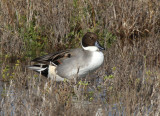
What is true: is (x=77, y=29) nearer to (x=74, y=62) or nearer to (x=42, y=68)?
(x=42, y=68)

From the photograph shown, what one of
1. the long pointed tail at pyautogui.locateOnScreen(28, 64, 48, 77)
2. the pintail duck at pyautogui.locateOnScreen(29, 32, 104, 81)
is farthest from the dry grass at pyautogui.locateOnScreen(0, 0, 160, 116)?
the pintail duck at pyautogui.locateOnScreen(29, 32, 104, 81)

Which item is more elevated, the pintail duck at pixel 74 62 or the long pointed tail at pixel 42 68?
the pintail duck at pixel 74 62

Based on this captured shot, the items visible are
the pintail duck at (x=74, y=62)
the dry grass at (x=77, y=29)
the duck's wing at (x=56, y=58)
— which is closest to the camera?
the pintail duck at (x=74, y=62)

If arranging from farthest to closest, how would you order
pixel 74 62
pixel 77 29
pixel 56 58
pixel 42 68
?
pixel 77 29 < pixel 42 68 < pixel 56 58 < pixel 74 62

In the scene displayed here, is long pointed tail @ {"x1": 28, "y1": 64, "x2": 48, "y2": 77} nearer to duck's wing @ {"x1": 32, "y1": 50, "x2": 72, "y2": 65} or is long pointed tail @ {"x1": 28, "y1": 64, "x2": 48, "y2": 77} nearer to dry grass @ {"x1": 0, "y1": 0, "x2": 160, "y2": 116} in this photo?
duck's wing @ {"x1": 32, "y1": 50, "x2": 72, "y2": 65}

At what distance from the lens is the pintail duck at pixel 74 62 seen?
20.4 ft

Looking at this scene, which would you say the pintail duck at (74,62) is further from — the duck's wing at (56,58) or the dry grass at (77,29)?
the dry grass at (77,29)

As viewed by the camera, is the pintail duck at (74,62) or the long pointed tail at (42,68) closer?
the pintail duck at (74,62)

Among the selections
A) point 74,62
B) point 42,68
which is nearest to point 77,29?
point 42,68

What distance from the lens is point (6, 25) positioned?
8.45 meters

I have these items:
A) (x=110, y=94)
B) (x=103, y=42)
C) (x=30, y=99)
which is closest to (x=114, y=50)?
(x=103, y=42)

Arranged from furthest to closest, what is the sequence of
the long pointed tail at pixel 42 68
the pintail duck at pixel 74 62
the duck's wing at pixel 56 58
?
the long pointed tail at pixel 42 68, the duck's wing at pixel 56 58, the pintail duck at pixel 74 62

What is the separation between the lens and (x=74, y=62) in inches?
247

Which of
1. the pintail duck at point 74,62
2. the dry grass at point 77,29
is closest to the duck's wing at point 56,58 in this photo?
the pintail duck at point 74,62
